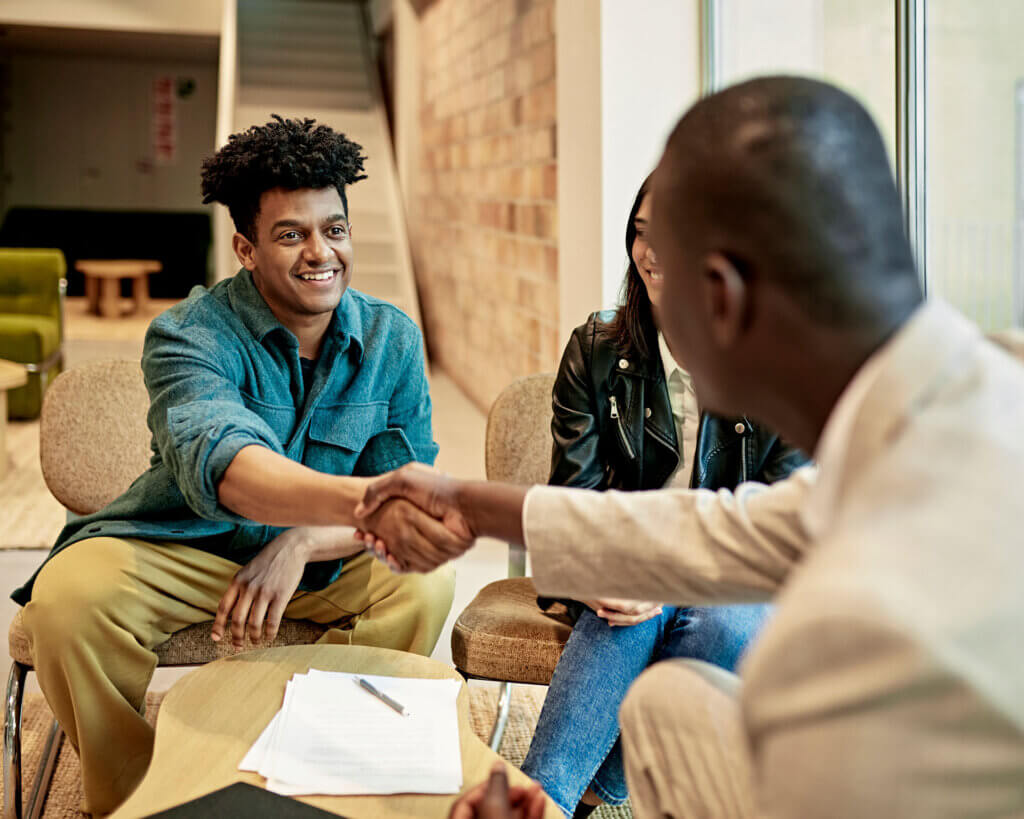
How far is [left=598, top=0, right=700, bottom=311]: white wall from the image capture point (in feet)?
12.0

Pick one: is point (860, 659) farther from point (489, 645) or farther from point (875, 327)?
point (489, 645)

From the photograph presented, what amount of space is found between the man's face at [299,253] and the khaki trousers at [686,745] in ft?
3.65

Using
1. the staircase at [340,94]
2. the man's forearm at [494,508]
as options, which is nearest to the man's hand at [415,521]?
the man's forearm at [494,508]

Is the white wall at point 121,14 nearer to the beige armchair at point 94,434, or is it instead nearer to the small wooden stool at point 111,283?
the small wooden stool at point 111,283

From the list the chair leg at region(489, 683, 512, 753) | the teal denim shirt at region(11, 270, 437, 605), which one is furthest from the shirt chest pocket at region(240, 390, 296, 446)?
the chair leg at region(489, 683, 512, 753)

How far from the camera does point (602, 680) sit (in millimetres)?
1764

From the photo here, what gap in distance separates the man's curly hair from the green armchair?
427cm

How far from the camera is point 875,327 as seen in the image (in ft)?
2.75

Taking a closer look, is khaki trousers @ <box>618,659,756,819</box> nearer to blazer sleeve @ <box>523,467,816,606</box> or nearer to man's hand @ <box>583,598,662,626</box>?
blazer sleeve @ <box>523,467,816,606</box>

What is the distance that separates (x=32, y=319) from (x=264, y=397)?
4730mm

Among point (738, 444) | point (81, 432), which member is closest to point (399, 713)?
point (738, 444)

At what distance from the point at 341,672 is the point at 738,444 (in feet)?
2.67

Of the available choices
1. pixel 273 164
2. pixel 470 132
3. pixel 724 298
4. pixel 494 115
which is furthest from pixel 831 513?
pixel 470 132

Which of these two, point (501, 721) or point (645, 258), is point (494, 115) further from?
point (501, 721)
